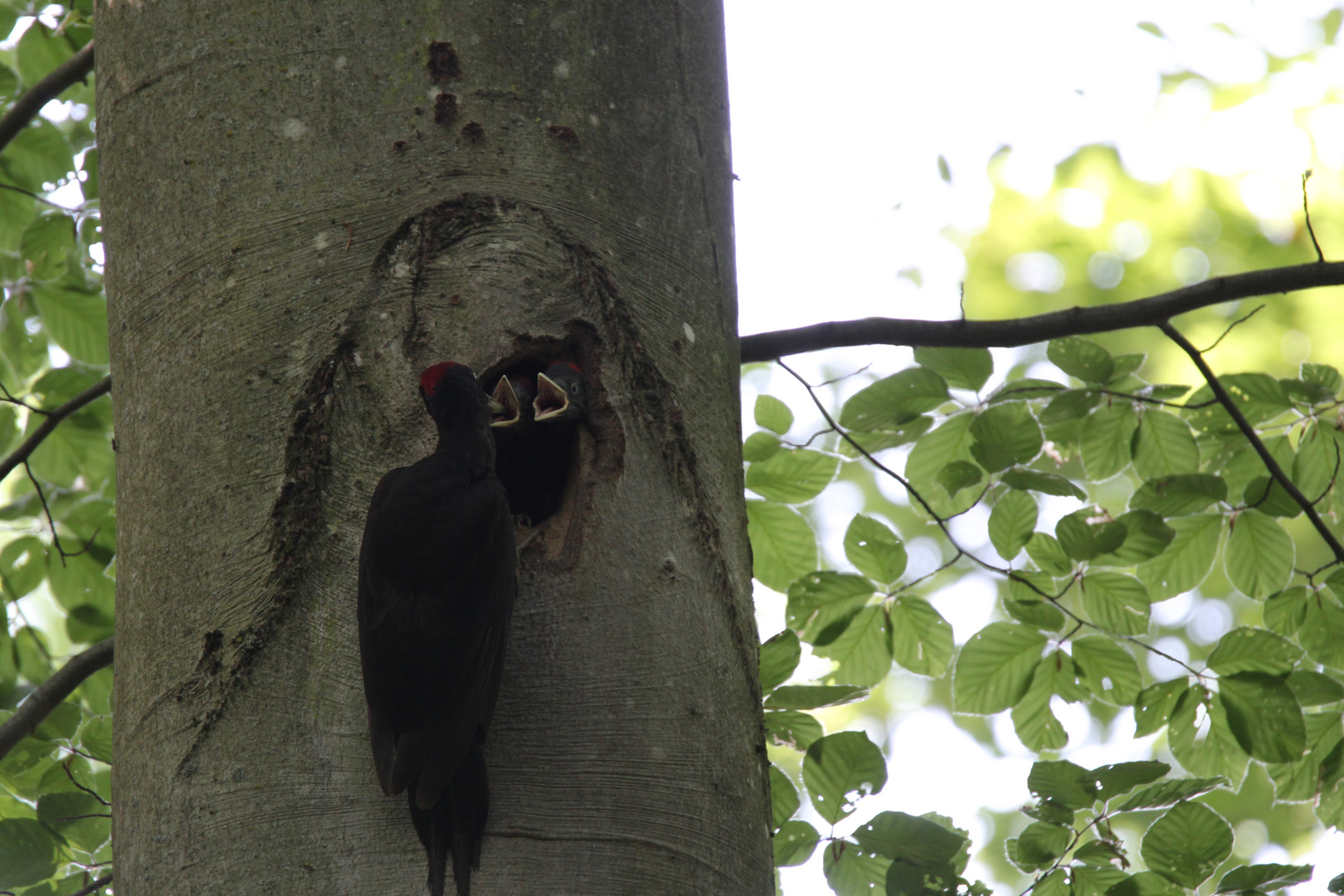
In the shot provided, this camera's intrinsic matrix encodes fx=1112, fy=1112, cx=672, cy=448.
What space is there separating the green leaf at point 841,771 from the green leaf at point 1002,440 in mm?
800

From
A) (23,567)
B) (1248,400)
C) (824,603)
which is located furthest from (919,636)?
(23,567)

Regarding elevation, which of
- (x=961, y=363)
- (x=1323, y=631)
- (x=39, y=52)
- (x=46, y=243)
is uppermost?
(x=39, y=52)

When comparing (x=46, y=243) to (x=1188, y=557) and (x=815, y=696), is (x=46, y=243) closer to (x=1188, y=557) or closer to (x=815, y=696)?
(x=815, y=696)

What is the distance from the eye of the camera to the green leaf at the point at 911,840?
7.42 feet

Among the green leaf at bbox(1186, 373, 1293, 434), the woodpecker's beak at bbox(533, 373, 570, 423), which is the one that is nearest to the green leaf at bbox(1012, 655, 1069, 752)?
the green leaf at bbox(1186, 373, 1293, 434)

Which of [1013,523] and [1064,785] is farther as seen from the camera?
[1013,523]

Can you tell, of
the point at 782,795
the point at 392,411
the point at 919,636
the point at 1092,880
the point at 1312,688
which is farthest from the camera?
the point at 919,636

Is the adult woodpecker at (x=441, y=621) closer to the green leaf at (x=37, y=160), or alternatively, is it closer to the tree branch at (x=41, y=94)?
the tree branch at (x=41, y=94)

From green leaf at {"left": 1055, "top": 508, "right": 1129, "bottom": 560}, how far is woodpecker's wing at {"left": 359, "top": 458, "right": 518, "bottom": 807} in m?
1.47

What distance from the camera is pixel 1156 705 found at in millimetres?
2627

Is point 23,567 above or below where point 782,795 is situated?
above

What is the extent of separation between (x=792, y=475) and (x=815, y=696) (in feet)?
2.28

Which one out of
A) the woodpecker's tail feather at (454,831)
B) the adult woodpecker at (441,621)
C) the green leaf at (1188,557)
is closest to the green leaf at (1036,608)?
the green leaf at (1188,557)

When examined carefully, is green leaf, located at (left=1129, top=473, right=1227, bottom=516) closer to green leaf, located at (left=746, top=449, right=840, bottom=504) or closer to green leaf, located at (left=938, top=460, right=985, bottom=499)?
green leaf, located at (left=938, top=460, right=985, bottom=499)
